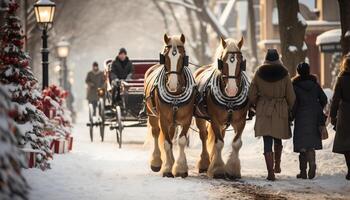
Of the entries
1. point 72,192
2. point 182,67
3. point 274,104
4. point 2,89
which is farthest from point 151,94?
point 2,89

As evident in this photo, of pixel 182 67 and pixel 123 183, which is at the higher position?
pixel 182 67

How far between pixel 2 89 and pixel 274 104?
300 inches

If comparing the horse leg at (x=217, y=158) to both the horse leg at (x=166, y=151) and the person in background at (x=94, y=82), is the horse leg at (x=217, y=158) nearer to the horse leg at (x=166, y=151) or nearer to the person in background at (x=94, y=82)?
the horse leg at (x=166, y=151)

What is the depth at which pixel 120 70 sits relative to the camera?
21.4m

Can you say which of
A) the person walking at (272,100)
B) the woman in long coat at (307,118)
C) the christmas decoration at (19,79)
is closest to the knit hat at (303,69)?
the woman in long coat at (307,118)

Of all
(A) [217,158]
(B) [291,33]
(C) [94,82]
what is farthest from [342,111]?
(C) [94,82]

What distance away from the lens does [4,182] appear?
278 inches

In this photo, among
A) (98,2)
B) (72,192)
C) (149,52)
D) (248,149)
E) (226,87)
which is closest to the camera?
(72,192)

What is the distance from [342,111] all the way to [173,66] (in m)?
2.80

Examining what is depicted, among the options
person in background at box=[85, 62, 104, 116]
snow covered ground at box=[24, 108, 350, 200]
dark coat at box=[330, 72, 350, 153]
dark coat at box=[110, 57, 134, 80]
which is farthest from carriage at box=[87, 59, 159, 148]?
person in background at box=[85, 62, 104, 116]

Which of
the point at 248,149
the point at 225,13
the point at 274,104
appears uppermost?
the point at 225,13

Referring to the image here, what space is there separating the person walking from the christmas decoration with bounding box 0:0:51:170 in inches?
137

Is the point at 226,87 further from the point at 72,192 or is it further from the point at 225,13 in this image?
the point at 225,13

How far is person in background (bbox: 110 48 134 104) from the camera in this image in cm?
2125
